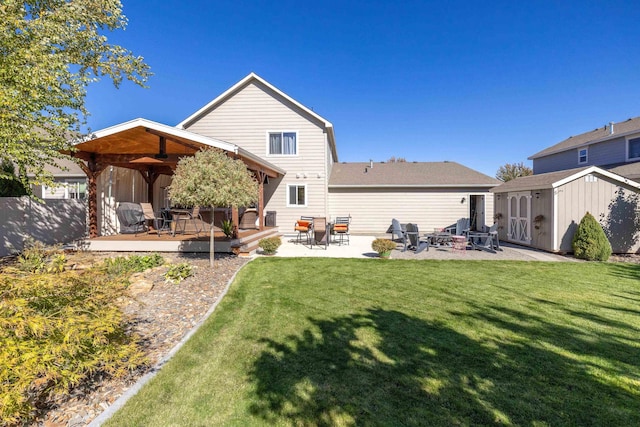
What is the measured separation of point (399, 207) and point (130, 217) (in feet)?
42.9

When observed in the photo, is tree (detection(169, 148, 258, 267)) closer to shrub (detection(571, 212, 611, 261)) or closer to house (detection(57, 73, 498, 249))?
house (detection(57, 73, 498, 249))

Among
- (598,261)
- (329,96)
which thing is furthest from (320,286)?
(329,96)

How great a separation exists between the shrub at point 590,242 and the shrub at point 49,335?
39.6 feet

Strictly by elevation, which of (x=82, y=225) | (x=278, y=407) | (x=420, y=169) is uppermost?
(x=420, y=169)

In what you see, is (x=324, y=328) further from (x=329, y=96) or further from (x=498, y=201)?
(x=329, y=96)

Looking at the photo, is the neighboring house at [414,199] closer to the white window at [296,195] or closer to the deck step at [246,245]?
the white window at [296,195]

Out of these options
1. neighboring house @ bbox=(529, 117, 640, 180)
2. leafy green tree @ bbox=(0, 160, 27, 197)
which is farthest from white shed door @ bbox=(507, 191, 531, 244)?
leafy green tree @ bbox=(0, 160, 27, 197)

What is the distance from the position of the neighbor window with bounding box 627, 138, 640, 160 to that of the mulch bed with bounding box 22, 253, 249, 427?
21694mm

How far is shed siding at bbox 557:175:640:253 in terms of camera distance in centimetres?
965

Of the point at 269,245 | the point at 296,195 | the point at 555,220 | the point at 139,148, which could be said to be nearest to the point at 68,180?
the point at 139,148

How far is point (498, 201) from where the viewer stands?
44.6 ft

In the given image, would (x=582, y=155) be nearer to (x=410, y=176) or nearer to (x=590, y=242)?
(x=410, y=176)

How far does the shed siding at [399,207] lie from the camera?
52.3ft

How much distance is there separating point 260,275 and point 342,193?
34.0 feet
